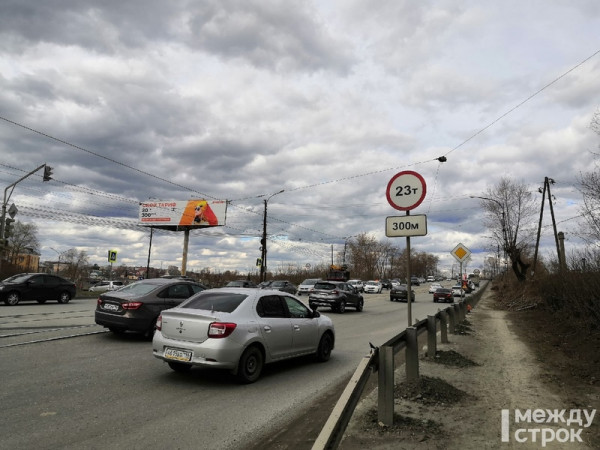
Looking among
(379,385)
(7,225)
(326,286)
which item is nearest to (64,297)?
(7,225)

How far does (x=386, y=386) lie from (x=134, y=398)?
11.0 feet

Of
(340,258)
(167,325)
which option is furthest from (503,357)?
(340,258)

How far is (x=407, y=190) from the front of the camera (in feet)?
24.6

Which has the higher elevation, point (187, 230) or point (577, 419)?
point (187, 230)

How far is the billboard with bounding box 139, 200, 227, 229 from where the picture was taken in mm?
49281

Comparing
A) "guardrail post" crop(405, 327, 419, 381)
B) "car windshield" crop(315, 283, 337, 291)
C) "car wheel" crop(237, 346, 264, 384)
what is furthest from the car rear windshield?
"car windshield" crop(315, 283, 337, 291)

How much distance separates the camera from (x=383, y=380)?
447 centimetres

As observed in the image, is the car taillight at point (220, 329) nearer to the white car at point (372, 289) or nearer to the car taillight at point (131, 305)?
the car taillight at point (131, 305)

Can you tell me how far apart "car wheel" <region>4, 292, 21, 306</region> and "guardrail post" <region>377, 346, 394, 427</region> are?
68.9ft

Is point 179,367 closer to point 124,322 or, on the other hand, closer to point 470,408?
point 124,322

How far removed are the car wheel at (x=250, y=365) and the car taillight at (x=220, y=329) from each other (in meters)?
0.51

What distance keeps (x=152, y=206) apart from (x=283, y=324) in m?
48.6

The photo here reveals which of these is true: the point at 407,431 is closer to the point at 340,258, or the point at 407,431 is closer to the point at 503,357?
the point at 503,357

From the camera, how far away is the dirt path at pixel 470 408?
4.14 m
